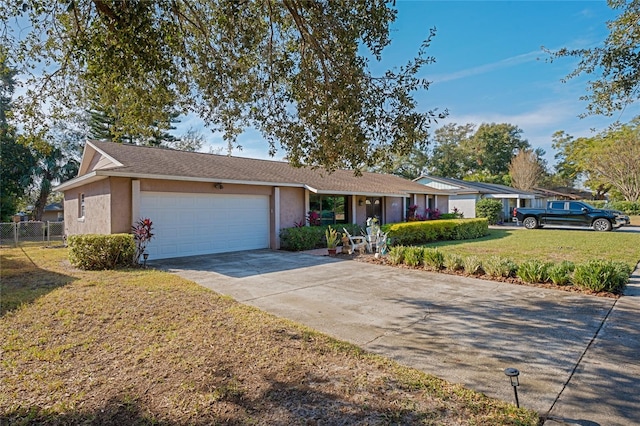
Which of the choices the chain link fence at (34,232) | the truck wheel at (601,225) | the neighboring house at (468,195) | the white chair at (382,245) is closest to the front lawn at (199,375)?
the white chair at (382,245)

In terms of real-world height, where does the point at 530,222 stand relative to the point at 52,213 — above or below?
below

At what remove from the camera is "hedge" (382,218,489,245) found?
14117mm

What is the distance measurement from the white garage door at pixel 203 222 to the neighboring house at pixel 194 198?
0.03m

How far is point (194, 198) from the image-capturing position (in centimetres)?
1184

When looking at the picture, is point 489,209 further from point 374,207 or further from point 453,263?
point 453,263

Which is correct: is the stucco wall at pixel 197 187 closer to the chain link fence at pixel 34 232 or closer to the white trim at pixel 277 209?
the white trim at pixel 277 209

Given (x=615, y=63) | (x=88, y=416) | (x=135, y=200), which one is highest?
(x=615, y=63)

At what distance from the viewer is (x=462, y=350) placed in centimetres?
416

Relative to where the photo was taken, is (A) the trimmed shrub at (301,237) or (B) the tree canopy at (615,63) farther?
(A) the trimmed shrub at (301,237)

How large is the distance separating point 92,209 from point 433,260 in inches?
453

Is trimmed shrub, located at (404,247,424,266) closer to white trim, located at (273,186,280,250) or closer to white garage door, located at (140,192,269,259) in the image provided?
white trim, located at (273,186,280,250)

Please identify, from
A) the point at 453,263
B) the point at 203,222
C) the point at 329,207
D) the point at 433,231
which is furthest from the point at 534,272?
the point at 329,207

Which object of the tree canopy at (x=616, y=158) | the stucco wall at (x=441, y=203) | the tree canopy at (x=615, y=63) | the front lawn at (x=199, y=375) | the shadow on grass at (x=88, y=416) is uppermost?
the tree canopy at (x=616, y=158)

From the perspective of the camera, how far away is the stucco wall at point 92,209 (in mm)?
10672
